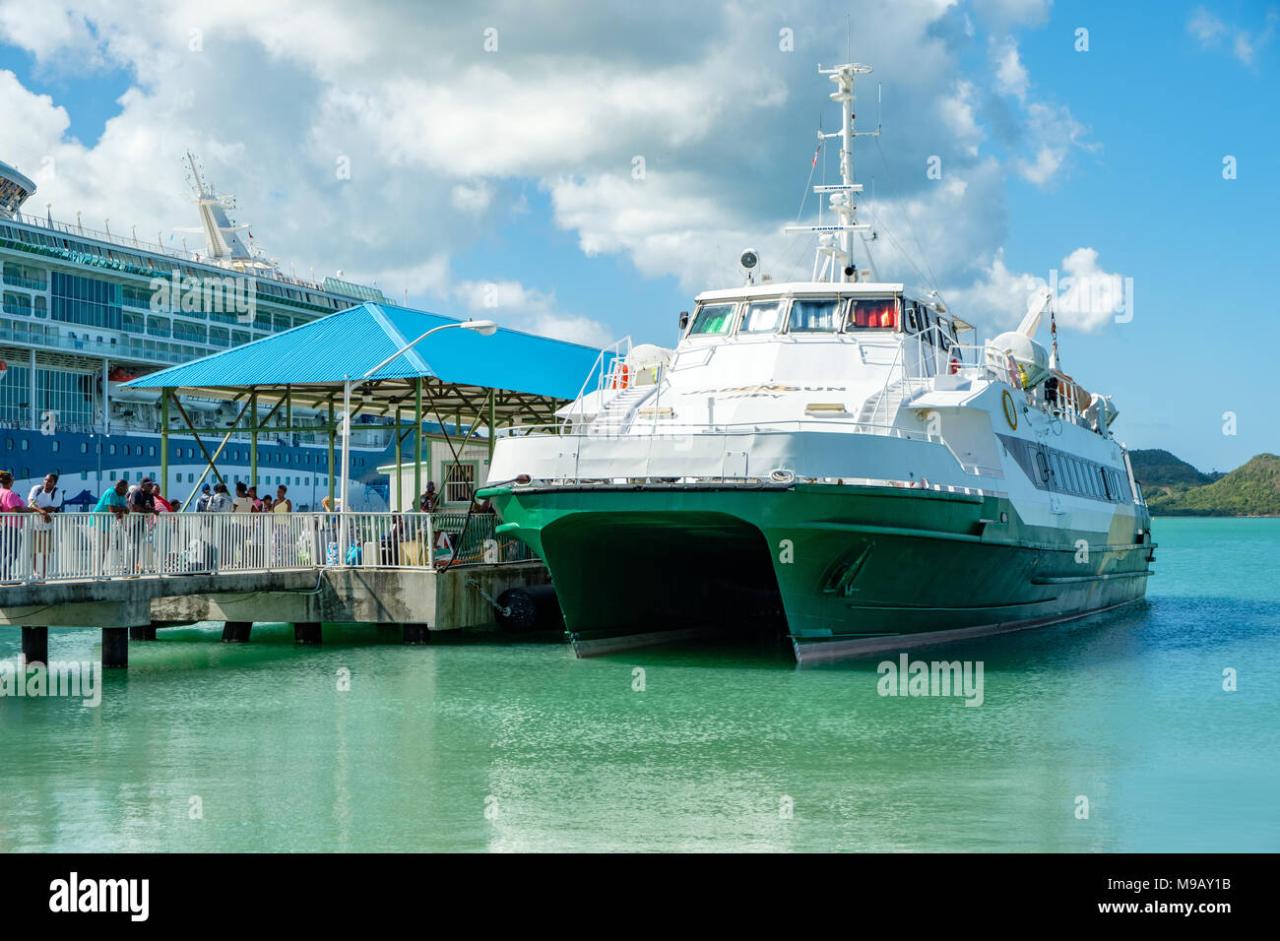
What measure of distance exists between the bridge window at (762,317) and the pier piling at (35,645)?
12132 mm

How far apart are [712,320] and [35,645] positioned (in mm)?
12140

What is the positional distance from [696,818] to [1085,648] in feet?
50.5

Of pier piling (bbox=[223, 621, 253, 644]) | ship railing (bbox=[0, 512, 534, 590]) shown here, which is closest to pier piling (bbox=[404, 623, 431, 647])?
ship railing (bbox=[0, 512, 534, 590])

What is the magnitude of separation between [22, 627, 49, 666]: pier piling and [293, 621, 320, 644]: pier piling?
522 centimetres

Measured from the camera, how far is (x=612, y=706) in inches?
686

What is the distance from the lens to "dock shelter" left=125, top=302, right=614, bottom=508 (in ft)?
82.8

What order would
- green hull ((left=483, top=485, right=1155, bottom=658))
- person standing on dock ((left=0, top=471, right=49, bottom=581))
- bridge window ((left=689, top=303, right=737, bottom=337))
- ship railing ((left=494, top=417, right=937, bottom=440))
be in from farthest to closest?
bridge window ((left=689, top=303, right=737, bottom=337))
ship railing ((left=494, top=417, right=937, bottom=440))
green hull ((left=483, top=485, right=1155, bottom=658))
person standing on dock ((left=0, top=471, right=49, bottom=581))

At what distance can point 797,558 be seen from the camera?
19.1 m

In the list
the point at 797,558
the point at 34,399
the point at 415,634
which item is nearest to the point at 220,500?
the point at 415,634

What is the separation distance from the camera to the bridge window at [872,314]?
22406 mm

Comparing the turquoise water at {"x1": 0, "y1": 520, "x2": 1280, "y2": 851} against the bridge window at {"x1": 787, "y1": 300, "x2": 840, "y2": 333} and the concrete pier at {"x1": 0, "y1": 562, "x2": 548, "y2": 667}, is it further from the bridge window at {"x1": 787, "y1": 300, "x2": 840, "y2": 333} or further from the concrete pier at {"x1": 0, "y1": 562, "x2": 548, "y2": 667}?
the bridge window at {"x1": 787, "y1": 300, "x2": 840, "y2": 333}

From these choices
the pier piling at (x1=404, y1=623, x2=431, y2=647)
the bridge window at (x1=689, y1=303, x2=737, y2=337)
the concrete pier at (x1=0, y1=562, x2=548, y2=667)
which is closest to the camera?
the concrete pier at (x1=0, y1=562, x2=548, y2=667)
